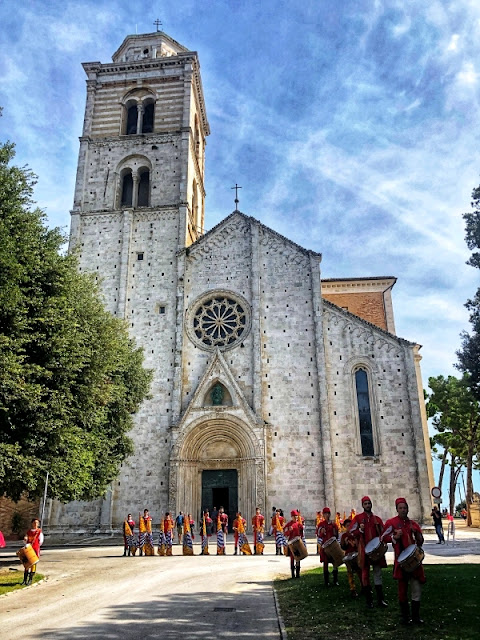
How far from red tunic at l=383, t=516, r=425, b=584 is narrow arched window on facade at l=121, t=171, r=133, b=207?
2877 cm

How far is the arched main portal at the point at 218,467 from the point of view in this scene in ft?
81.2

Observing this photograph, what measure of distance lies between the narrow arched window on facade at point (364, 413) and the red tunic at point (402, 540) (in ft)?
61.4

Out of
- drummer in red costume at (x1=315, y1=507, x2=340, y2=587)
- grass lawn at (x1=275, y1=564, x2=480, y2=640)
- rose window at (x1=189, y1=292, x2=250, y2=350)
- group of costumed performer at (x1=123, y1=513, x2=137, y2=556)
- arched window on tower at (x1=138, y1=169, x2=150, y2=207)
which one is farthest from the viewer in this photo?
arched window on tower at (x1=138, y1=169, x2=150, y2=207)

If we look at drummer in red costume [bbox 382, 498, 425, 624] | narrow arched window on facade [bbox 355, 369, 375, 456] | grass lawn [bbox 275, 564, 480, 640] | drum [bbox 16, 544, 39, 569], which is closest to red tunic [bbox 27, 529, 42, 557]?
drum [bbox 16, 544, 39, 569]

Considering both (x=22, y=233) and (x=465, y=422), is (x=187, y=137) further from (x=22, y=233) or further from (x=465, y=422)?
(x=465, y=422)

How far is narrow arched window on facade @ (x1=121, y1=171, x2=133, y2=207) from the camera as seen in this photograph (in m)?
33.1

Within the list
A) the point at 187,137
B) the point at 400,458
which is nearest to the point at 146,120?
the point at 187,137

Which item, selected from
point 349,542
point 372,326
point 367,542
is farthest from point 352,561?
point 372,326

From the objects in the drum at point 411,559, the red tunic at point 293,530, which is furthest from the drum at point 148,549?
the drum at point 411,559

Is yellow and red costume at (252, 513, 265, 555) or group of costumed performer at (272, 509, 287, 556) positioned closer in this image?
group of costumed performer at (272, 509, 287, 556)

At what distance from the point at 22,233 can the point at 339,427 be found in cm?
1774

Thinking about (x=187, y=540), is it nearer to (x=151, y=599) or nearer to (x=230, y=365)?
(x=151, y=599)

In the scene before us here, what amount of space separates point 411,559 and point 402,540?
319mm

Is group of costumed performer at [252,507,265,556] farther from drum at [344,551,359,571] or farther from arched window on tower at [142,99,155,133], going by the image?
arched window on tower at [142,99,155,133]
